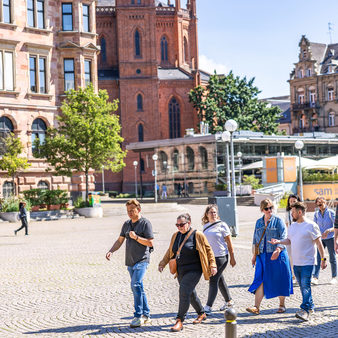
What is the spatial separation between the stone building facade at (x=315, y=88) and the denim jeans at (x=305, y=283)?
258ft

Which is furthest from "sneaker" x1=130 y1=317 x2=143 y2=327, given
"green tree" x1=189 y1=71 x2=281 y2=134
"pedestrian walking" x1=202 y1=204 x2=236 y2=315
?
"green tree" x1=189 y1=71 x2=281 y2=134

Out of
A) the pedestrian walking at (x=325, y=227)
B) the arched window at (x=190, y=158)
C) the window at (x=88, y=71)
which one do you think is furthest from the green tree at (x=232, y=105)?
the pedestrian walking at (x=325, y=227)

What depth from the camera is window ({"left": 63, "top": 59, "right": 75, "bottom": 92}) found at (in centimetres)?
3991

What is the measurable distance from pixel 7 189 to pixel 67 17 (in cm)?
1215

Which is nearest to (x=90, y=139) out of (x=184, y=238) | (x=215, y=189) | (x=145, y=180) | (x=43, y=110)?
(x=43, y=110)

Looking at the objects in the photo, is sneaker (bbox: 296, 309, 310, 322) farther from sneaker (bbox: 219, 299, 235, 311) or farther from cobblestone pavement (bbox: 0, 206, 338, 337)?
sneaker (bbox: 219, 299, 235, 311)

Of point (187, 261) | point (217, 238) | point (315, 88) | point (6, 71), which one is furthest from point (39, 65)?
point (315, 88)

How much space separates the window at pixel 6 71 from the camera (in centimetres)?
3700

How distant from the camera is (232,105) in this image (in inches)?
2876

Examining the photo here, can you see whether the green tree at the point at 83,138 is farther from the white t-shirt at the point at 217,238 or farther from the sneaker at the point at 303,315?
the sneaker at the point at 303,315

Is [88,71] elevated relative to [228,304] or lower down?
elevated

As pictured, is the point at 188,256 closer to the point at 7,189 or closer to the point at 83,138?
the point at 83,138

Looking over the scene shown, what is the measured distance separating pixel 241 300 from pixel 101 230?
1611 cm

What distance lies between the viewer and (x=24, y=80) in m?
38.0
